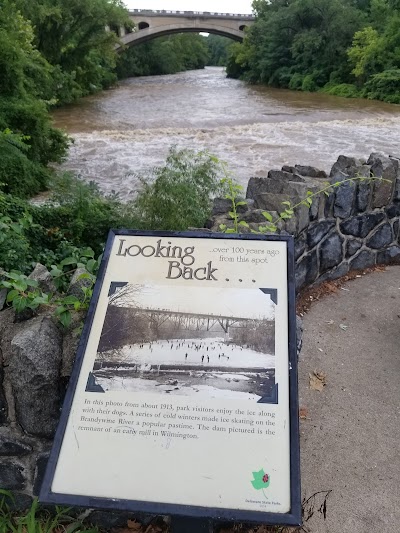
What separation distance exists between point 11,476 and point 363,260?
387 cm

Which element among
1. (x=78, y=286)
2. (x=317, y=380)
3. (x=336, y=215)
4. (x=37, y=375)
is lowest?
(x=317, y=380)

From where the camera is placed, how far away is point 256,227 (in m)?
3.98

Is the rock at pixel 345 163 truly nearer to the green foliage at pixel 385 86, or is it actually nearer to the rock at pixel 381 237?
the rock at pixel 381 237

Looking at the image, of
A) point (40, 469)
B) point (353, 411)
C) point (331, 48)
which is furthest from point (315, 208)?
point (331, 48)

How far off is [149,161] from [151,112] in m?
8.96

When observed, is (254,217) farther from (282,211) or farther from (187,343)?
(187,343)

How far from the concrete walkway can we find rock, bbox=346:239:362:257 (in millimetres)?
395

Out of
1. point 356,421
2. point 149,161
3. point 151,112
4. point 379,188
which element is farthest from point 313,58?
point 356,421

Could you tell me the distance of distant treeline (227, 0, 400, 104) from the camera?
27594 mm

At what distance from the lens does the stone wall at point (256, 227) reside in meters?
2.24

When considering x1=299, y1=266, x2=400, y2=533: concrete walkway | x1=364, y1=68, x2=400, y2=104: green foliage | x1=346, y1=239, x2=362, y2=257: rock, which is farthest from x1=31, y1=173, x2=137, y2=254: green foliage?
x1=364, y1=68, x2=400, y2=104: green foliage

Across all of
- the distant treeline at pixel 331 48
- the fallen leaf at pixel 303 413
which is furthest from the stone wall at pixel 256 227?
the distant treeline at pixel 331 48

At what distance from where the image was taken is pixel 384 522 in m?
2.57

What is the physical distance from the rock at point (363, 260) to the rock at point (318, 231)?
0.57 metres
